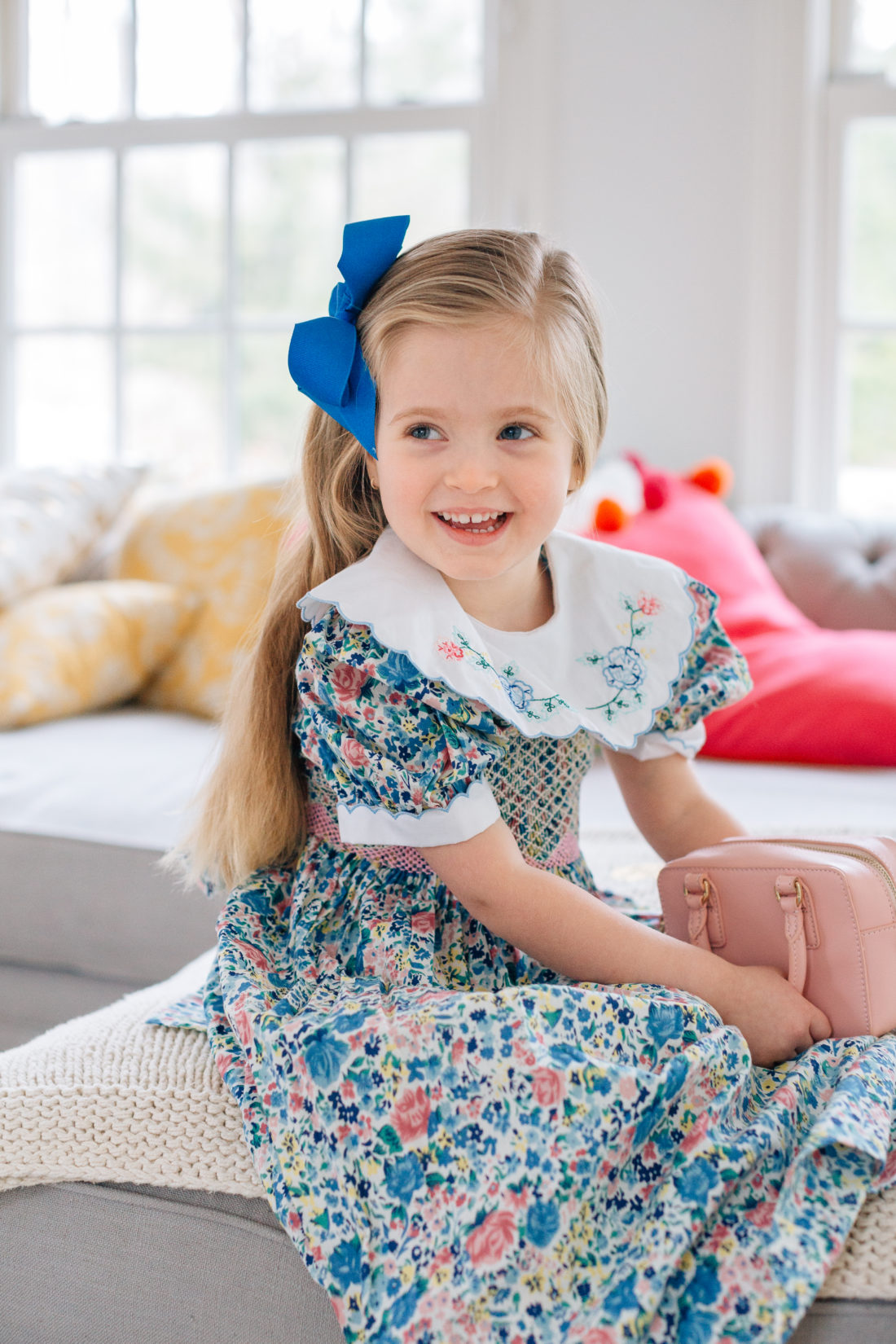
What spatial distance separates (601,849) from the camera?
4.44 feet

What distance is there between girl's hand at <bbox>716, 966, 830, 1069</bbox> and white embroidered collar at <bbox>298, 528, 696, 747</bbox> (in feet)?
0.70

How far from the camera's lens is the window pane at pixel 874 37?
216cm

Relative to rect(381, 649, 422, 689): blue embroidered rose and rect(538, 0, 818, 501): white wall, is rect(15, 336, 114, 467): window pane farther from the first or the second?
rect(381, 649, 422, 689): blue embroidered rose

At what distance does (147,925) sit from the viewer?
1440mm

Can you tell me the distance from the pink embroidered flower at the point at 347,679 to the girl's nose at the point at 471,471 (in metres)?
0.16

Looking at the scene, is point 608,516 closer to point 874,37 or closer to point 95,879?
point 95,879

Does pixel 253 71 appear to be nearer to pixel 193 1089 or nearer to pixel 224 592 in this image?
pixel 224 592

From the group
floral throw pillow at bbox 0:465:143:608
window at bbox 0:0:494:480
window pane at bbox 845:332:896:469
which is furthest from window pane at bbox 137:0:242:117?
window pane at bbox 845:332:896:469

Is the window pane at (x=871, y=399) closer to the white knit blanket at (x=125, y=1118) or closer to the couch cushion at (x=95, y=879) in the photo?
the couch cushion at (x=95, y=879)

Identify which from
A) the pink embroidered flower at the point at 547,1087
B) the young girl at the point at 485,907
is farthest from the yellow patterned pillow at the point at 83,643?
the pink embroidered flower at the point at 547,1087

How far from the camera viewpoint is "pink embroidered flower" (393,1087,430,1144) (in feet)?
2.33

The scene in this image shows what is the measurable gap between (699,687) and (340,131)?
6.22 ft

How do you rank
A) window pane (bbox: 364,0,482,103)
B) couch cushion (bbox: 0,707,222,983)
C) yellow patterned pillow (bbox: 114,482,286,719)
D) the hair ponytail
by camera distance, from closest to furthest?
the hair ponytail < couch cushion (bbox: 0,707,222,983) < yellow patterned pillow (bbox: 114,482,286,719) < window pane (bbox: 364,0,482,103)

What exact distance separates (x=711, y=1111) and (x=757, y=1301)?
111mm
